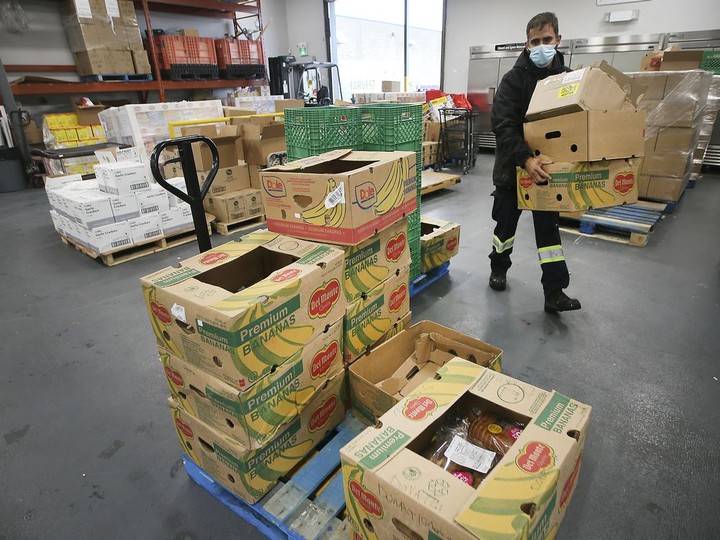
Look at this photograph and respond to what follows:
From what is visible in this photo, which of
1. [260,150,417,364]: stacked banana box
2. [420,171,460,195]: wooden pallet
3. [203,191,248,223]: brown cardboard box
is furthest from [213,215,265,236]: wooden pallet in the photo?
[260,150,417,364]: stacked banana box

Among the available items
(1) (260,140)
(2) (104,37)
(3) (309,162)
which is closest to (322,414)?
(3) (309,162)

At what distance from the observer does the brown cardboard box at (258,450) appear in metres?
1.40

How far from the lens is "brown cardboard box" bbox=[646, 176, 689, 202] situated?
4637mm

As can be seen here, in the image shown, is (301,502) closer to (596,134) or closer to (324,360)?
(324,360)

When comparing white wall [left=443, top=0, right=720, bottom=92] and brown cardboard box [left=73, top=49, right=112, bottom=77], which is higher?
white wall [left=443, top=0, right=720, bottom=92]

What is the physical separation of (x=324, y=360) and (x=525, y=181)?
5.19 ft

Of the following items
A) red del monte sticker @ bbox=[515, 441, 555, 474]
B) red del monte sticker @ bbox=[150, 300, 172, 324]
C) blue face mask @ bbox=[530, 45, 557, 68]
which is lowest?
red del monte sticker @ bbox=[515, 441, 555, 474]

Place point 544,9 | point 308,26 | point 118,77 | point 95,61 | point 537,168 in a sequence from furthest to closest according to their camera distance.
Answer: point 308,26 → point 544,9 → point 118,77 → point 95,61 → point 537,168

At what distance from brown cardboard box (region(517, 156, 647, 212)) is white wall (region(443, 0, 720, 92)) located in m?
7.36

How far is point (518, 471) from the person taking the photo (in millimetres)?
991

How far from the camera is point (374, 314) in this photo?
1.90 m

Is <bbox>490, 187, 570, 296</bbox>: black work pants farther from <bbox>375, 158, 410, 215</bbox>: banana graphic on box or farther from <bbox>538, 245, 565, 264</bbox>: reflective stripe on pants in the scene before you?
<bbox>375, 158, 410, 215</bbox>: banana graphic on box

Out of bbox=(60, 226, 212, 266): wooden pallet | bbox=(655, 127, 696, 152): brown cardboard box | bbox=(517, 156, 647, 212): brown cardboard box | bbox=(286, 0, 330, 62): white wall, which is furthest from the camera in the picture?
bbox=(286, 0, 330, 62): white wall

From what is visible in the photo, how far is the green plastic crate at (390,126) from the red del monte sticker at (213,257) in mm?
1382
